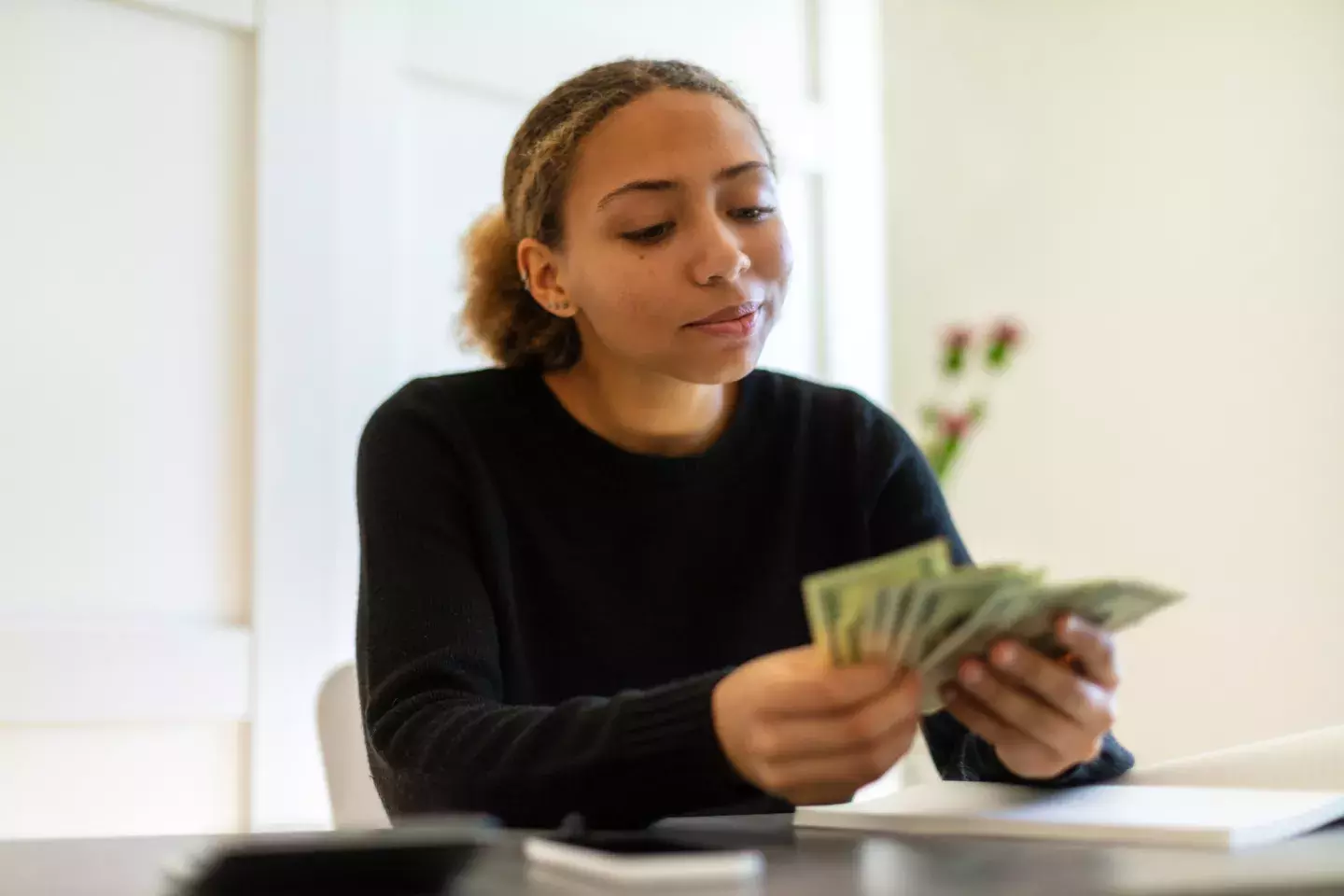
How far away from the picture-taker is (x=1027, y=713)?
2.75 feet

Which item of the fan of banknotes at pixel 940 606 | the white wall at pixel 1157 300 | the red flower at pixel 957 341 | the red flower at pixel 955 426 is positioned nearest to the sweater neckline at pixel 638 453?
the fan of banknotes at pixel 940 606

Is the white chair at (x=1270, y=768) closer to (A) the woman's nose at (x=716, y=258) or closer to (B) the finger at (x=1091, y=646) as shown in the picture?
(B) the finger at (x=1091, y=646)

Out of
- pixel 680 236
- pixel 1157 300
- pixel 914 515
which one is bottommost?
pixel 914 515

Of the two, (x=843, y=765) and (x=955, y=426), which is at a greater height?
(x=955, y=426)

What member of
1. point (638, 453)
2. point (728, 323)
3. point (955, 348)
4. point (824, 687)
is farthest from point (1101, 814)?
point (955, 348)

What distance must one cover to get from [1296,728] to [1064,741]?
1.71 meters

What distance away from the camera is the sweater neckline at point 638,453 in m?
1.33

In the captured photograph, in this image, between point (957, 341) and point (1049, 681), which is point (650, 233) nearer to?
point (1049, 681)

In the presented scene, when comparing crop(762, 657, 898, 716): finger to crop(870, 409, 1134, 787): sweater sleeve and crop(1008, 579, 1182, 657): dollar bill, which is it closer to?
crop(1008, 579, 1182, 657): dollar bill

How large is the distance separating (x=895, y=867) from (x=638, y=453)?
0.78m

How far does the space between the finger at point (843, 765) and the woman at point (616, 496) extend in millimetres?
87

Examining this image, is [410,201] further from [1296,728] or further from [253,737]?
[1296,728]

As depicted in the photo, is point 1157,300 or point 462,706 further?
point 1157,300

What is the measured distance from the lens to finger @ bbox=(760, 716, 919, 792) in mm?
725
